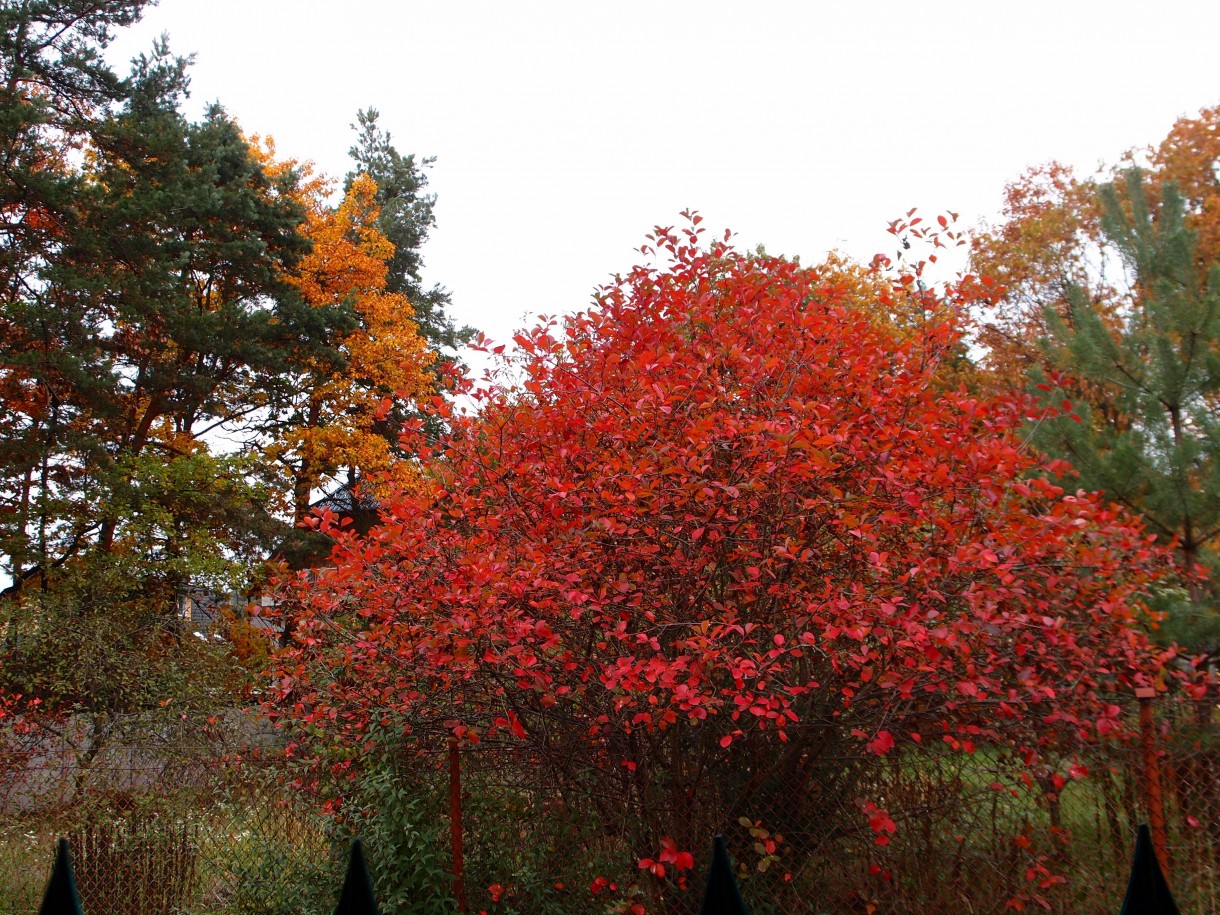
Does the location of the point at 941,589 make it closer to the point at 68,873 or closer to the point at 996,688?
the point at 996,688

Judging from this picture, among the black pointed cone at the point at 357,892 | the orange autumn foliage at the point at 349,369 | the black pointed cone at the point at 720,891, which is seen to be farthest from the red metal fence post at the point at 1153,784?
the orange autumn foliage at the point at 349,369

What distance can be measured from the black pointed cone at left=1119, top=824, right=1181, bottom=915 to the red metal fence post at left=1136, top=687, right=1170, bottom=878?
2630 millimetres

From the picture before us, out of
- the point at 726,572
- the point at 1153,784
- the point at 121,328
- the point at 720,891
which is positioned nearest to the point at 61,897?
the point at 720,891

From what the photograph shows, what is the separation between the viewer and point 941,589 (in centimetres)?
383

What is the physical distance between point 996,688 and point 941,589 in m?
0.50

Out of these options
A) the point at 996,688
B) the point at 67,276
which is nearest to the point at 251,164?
the point at 67,276

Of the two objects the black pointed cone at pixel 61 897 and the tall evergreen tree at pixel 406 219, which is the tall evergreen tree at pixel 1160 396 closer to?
the black pointed cone at pixel 61 897

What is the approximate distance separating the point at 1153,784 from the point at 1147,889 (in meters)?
2.75

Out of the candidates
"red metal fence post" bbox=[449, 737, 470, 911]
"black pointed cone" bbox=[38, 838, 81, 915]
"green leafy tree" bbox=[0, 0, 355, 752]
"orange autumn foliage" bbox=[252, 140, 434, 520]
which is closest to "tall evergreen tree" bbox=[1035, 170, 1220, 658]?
"red metal fence post" bbox=[449, 737, 470, 911]

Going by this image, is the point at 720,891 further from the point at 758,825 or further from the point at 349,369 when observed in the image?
the point at 349,369

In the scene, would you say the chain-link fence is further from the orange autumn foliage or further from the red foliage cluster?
the orange autumn foliage

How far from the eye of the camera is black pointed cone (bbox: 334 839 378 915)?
4.03ft

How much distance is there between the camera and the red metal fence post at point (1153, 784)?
11.8ft

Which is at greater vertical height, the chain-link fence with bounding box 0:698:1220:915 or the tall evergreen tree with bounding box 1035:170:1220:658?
the tall evergreen tree with bounding box 1035:170:1220:658
